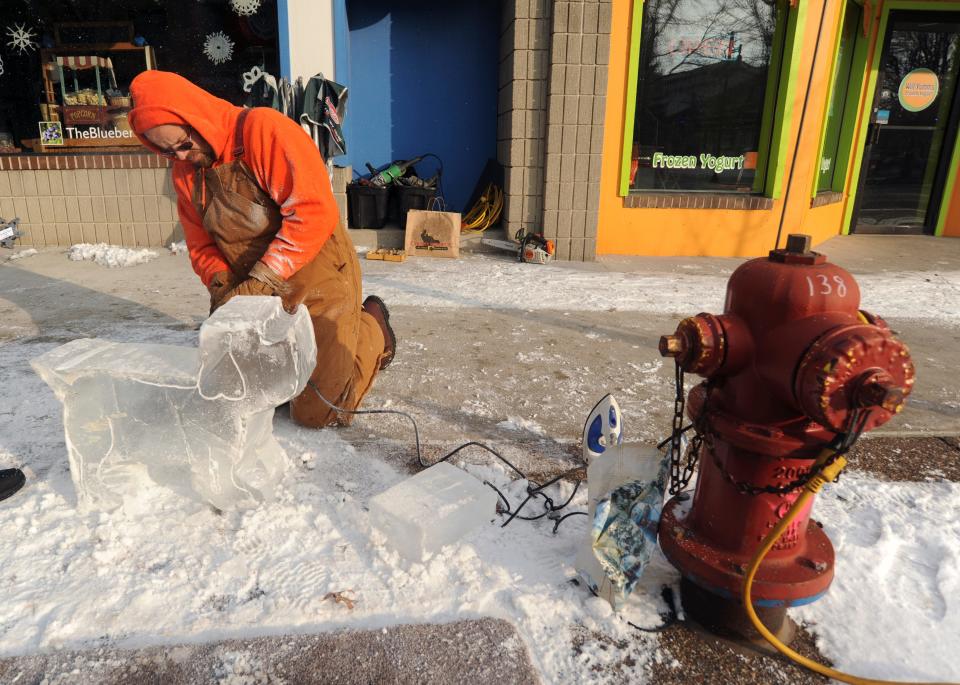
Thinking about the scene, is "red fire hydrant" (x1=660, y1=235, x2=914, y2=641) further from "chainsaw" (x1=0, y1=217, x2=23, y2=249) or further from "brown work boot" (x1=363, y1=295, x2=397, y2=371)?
"chainsaw" (x1=0, y1=217, x2=23, y2=249)

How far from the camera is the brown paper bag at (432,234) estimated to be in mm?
6855

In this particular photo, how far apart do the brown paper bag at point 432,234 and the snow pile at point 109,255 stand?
2.66 metres

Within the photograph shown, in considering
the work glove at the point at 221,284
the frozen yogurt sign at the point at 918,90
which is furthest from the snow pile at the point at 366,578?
the frozen yogurt sign at the point at 918,90

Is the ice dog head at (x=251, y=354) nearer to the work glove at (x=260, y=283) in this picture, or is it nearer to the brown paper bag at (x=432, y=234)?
the work glove at (x=260, y=283)

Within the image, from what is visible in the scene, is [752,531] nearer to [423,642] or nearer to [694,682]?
[694,682]

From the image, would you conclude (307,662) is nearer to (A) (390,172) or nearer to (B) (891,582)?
(B) (891,582)

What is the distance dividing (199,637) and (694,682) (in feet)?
4.15

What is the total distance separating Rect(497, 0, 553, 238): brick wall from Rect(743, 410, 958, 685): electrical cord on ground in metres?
5.48

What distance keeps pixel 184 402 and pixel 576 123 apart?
5.32 meters

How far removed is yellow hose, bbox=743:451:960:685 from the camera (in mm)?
1532

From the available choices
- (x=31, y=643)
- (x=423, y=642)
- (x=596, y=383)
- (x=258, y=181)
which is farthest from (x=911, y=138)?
(x=31, y=643)

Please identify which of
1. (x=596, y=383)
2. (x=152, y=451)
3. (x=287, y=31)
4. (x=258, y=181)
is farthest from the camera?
(x=287, y=31)

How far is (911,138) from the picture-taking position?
8750mm

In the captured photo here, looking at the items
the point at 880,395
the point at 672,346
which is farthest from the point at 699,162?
the point at 880,395
